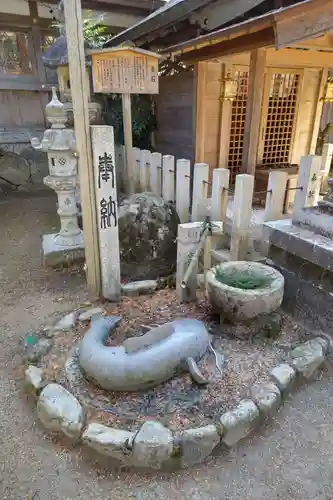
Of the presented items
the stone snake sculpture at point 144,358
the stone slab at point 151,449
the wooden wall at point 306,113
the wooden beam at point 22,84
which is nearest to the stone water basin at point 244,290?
the stone snake sculpture at point 144,358

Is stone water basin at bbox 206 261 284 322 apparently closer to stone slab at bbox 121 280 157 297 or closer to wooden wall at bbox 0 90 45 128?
stone slab at bbox 121 280 157 297

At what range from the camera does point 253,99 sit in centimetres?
559

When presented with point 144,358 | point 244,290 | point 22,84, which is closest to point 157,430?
point 144,358

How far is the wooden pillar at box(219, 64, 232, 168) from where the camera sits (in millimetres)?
6227

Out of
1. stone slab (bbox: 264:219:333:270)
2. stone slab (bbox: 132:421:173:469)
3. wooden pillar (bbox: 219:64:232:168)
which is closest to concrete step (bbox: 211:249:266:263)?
stone slab (bbox: 264:219:333:270)

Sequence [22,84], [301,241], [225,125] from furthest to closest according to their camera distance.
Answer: [22,84] → [225,125] → [301,241]

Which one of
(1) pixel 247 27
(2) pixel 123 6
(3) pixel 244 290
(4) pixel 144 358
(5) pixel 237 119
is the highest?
(2) pixel 123 6

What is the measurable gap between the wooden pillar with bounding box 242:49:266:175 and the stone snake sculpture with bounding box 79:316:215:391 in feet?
13.2

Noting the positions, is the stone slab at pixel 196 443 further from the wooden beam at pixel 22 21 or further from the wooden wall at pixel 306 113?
the wooden beam at pixel 22 21

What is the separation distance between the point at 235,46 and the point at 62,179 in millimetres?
3416

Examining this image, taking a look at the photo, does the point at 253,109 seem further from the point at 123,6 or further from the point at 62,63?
the point at 123,6

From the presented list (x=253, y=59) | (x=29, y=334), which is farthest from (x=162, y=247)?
(x=253, y=59)

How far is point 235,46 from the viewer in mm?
5336

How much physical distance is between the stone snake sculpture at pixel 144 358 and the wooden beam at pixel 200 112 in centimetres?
453
